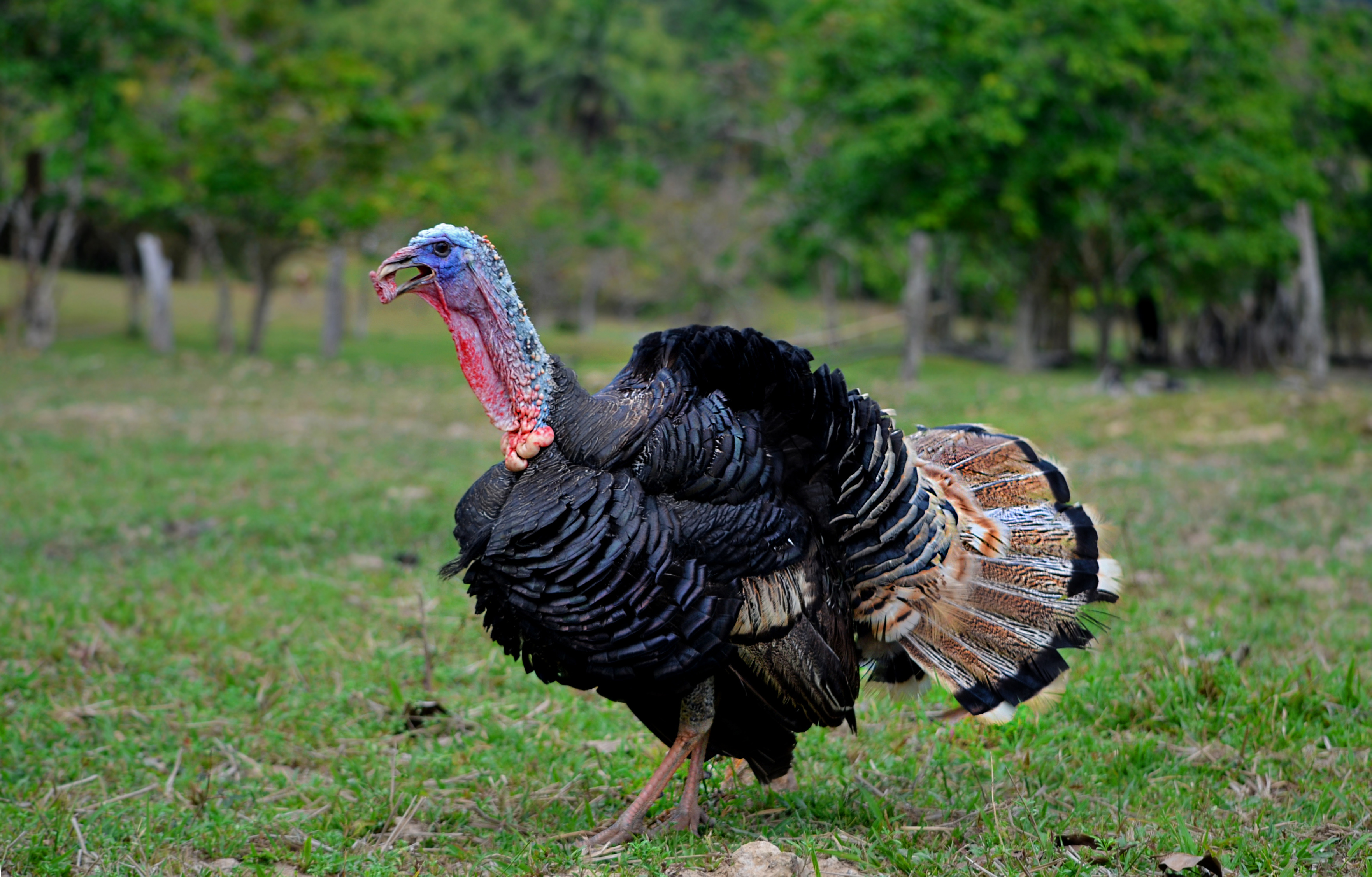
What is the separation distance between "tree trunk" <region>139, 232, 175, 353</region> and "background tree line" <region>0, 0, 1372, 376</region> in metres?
0.13

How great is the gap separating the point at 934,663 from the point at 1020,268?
2328 centimetres

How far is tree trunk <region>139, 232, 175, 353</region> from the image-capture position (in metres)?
26.2

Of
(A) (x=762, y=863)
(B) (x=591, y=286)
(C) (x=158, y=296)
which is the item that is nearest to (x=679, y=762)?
(A) (x=762, y=863)

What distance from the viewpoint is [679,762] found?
3674 millimetres

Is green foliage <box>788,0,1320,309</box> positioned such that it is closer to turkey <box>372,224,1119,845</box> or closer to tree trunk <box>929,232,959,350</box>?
tree trunk <box>929,232,959,350</box>

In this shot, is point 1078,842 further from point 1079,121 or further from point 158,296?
point 158,296

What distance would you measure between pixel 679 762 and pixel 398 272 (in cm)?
167

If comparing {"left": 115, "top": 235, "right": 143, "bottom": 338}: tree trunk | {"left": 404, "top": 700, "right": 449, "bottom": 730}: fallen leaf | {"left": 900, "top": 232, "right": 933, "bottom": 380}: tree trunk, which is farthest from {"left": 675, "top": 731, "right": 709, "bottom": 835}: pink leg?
{"left": 115, "top": 235, "right": 143, "bottom": 338}: tree trunk

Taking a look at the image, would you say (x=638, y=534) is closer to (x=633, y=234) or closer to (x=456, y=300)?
(x=456, y=300)

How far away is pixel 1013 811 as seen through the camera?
149 inches

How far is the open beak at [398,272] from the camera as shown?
3.44 meters

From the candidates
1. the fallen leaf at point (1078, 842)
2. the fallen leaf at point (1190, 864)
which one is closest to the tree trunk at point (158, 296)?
the fallen leaf at point (1078, 842)

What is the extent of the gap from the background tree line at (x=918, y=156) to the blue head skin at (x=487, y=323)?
58.8 ft

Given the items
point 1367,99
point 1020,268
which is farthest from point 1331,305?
point 1020,268
